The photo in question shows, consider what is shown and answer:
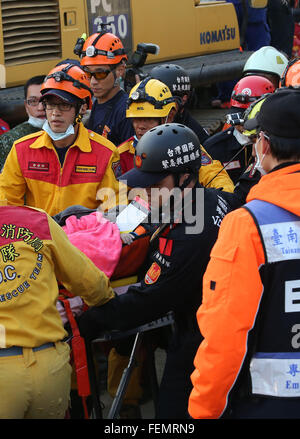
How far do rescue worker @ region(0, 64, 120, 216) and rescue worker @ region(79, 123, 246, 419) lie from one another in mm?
955

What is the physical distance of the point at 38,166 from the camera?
4.35m

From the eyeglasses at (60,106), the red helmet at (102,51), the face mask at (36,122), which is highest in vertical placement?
the red helmet at (102,51)

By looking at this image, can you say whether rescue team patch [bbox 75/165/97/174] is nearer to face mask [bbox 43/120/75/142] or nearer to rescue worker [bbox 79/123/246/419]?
face mask [bbox 43/120/75/142]

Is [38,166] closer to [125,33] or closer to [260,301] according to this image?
[260,301]

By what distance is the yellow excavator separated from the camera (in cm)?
658

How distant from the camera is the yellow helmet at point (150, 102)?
4824 millimetres

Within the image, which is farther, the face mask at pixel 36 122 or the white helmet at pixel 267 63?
the white helmet at pixel 267 63

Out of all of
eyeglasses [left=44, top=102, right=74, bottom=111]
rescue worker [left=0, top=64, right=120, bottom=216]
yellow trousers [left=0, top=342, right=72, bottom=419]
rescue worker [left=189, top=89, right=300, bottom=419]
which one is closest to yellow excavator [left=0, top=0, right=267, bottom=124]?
eyeglasses [left=44, top=102, right=74, bottom=111]

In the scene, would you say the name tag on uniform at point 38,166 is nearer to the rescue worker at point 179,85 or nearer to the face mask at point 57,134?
the face mask at point 57,134

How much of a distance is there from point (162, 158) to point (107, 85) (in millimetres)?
2543

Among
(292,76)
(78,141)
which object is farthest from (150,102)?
Result: (292,76)

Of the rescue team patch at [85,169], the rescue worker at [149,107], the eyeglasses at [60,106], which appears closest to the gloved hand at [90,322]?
the rescue team patch at [85,169]

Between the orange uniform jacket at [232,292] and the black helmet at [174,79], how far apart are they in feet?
10.5
